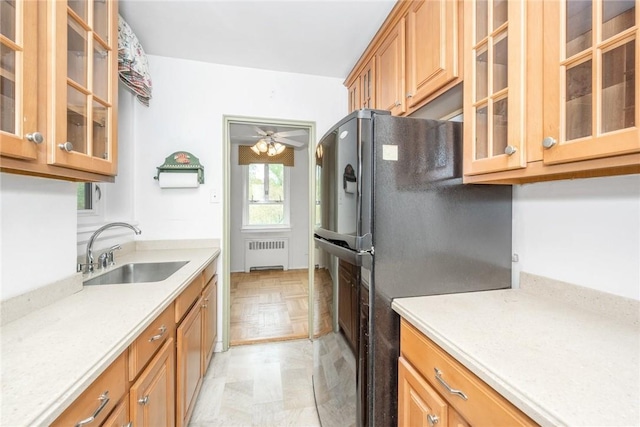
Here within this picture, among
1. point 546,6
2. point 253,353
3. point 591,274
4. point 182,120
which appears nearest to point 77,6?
→ point 182,120

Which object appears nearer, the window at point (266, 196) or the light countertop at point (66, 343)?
the light countertop at point (66, 343)

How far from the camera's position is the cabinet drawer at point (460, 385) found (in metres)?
0.62

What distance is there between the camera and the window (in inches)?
187

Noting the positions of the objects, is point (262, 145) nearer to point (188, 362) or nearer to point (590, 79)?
point (188, 362)

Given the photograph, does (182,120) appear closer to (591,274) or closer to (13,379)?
(13,379)

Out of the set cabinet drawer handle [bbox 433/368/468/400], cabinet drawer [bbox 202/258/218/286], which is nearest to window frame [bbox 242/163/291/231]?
cabinet drawer [bbox 202/258/218/286]

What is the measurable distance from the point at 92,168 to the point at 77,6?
582mm

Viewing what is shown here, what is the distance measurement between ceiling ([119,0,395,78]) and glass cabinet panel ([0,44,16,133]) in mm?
1235

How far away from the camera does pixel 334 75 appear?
8.12 feet

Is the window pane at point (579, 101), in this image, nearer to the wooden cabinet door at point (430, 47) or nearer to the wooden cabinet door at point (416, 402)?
the wooden cabinet door at point (430, 47)

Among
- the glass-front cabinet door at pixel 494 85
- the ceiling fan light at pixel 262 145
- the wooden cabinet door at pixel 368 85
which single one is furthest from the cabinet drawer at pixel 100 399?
the ceiling fan light at pixel 262 145

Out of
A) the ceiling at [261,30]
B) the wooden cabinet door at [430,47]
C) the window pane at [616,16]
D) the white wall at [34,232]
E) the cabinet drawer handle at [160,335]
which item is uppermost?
the ceiling at [261,30]

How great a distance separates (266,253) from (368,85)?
3.52 meters

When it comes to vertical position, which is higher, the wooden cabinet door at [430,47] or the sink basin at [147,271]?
the wooden cabinet door at [430,47]
